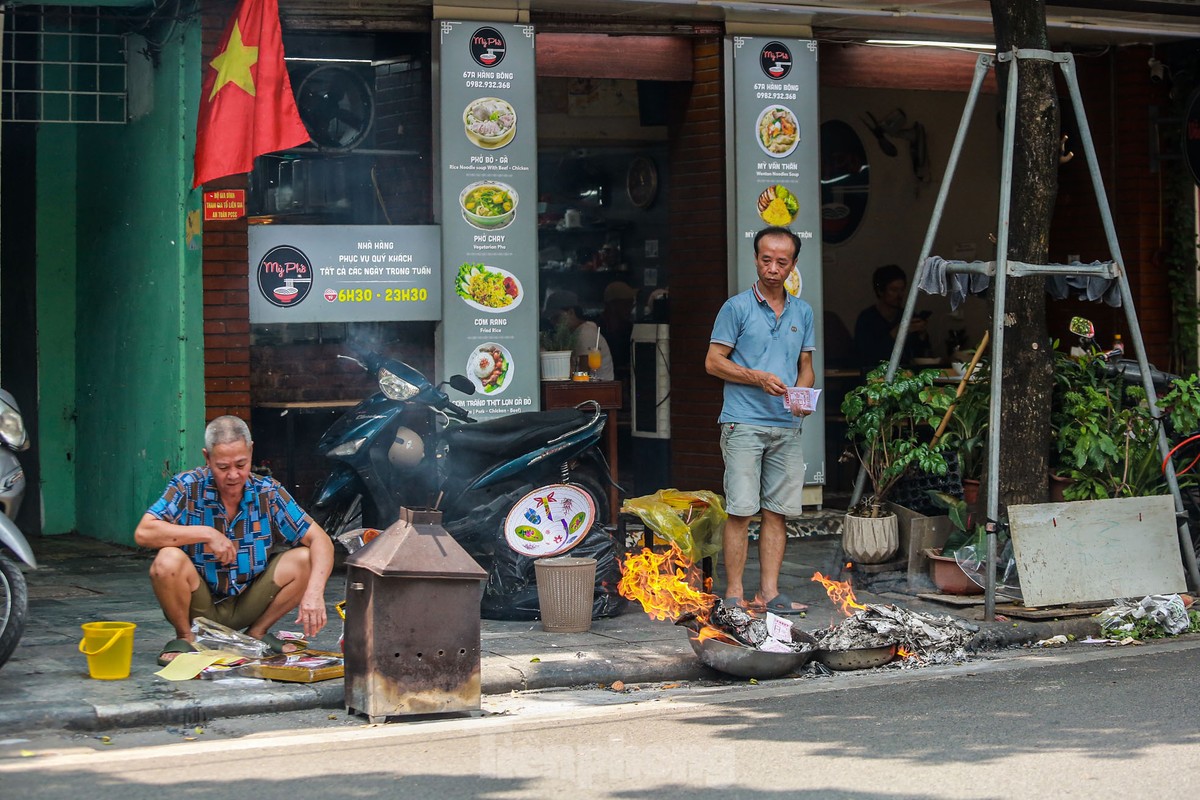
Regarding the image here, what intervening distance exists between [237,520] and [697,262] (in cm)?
502

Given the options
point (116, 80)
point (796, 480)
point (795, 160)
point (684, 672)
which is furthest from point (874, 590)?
point (116, 80)

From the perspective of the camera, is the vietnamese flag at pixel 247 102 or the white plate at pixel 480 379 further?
the white plate at pixel 480 379

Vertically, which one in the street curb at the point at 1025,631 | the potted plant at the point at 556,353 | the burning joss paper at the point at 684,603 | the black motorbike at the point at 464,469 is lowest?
the street curb at the point at 1025,631

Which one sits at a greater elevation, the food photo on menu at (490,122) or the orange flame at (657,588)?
the food photo on menu at (490,122)

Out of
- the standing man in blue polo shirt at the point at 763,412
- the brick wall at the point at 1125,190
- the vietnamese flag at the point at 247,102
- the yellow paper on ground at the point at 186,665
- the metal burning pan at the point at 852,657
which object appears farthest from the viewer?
the brick wall at the point at 1125,190

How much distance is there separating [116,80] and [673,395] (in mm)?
4489

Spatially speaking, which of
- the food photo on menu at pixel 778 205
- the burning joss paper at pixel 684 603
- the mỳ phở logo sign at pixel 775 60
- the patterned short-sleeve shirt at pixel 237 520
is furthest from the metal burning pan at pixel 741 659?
the mỳ phở logo sign at pixel 775 60

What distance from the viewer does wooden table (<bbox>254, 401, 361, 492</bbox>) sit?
33.2ft

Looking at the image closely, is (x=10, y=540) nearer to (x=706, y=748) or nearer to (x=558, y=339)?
(x=706, y=748)

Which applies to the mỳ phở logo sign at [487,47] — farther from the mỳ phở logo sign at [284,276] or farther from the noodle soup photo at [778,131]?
the noodle soup photo at [778,131]

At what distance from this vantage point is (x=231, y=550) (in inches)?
272

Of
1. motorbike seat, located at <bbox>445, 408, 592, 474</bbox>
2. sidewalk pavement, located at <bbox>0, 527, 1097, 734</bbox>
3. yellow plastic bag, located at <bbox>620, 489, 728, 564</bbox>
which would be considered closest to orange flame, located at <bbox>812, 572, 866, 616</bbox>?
sidewalk pavement, located at <bbox>0, 527, 1097, 734</bbox>

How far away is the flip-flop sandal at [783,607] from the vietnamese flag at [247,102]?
12.5 feet

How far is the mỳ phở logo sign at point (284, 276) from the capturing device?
9.85 metres
